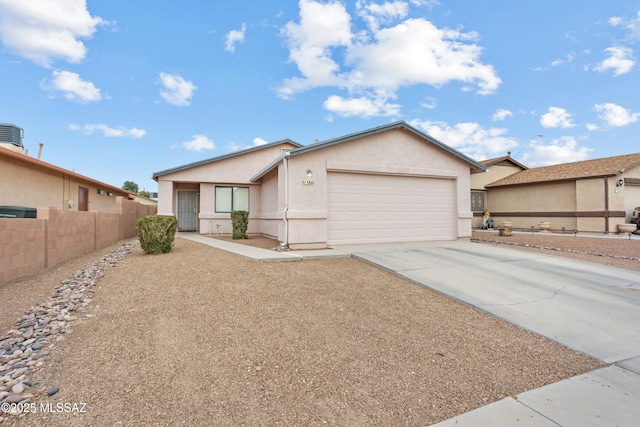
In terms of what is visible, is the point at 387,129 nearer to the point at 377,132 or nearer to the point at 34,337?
the point at 377,132

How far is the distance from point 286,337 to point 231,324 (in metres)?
0.81

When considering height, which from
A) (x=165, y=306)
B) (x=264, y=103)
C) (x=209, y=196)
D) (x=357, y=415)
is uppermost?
(x=264, y=103)

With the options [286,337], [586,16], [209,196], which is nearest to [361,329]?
[286,337]

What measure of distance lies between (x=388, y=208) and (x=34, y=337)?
9.59m

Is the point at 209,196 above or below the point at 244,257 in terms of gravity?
above

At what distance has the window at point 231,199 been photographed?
1568 cm

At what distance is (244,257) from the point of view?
771cm

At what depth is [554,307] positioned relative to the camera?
486 centimetres

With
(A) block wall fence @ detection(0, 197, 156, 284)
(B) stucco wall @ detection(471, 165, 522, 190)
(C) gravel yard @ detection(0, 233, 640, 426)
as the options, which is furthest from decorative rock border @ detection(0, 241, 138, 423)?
(B) stucco wall @ detection(471, 165, 522, 190)

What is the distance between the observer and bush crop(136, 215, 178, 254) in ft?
25.8

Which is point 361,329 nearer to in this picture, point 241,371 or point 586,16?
point 241,371

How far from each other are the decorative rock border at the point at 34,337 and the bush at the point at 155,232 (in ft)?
8.54

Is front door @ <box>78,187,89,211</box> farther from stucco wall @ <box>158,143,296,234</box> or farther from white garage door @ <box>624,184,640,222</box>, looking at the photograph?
white garage door @ <box>624,184,640,222</box>

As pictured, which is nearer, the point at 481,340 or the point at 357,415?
the point at 357,415
